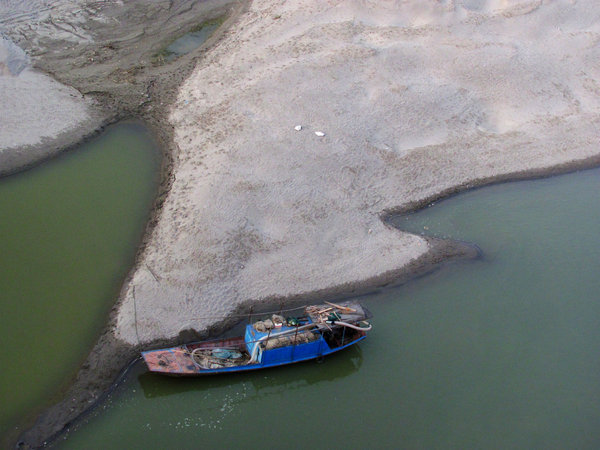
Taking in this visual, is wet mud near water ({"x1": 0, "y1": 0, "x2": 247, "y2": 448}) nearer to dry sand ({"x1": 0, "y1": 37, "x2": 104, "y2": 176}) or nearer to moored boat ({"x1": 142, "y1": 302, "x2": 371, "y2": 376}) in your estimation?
dry sand ({"x1": 0, "y1": 37, "x2": 104, "y2": 176})

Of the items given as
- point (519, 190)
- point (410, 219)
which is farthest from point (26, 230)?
point (519, 190)

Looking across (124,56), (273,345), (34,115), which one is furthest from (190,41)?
(273,345)

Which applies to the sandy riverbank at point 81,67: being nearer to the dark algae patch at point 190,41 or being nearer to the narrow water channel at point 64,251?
the dark algae patch at point 190,41

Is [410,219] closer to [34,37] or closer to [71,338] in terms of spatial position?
[71,338]

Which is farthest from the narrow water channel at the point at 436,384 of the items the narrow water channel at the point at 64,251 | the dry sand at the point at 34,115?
the dry sand at the point at 34,115

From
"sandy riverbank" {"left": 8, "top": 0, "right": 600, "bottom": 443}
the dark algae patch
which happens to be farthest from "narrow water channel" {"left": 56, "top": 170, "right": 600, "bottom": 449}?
the dark algae patch

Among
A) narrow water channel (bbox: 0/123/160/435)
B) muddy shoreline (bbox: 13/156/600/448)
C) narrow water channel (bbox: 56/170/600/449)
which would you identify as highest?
narrow water channel (bbox: 0/123/160/435)
